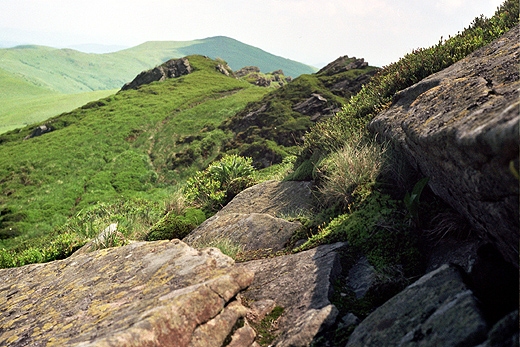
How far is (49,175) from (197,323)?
154ft

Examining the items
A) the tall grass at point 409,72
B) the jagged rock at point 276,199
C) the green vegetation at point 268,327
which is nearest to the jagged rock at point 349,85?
the tall grass at point 409,72

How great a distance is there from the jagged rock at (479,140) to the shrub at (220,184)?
9640mm

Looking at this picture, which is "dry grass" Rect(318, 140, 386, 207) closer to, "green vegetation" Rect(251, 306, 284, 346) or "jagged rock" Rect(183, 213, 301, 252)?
"jagged rock" Rect(183, 213, 301, 252)

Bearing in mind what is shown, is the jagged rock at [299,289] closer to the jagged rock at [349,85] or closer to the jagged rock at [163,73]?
the jagged rock at [349,85]

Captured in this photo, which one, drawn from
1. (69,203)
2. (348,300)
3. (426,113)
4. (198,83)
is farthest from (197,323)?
(198,83)

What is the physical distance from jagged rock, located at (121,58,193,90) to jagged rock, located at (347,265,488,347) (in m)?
101

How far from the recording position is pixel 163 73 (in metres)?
100

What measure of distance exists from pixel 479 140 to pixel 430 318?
186cm

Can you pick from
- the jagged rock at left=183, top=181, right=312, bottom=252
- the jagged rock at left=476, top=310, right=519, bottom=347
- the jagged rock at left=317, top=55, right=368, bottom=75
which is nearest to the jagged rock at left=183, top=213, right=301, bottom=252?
the jagged rock at left=183, top=181, right=312, bottom=252

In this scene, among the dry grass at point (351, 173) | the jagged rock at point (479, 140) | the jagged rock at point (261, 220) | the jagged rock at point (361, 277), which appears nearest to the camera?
the jagged rock at point (479, 140)

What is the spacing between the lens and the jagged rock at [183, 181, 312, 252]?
942 centimetres

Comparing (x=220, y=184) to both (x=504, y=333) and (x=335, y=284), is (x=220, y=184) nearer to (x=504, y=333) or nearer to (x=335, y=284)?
(x=335, y=284)

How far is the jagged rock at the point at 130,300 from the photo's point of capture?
480 centimetres

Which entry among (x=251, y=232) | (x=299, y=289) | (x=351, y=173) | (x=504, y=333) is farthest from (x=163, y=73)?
(x=504, y=333)
